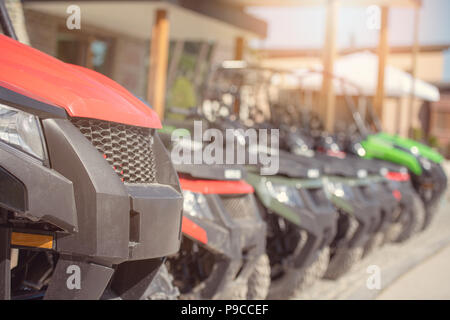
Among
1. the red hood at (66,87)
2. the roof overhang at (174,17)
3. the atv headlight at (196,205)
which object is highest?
the roof overhang at (174,17)

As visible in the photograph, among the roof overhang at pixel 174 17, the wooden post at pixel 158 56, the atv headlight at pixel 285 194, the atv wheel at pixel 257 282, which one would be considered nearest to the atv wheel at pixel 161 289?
the atv wheel at pixel 257 282

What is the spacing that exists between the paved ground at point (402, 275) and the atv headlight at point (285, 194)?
0.78m

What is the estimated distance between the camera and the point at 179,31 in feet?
46.7

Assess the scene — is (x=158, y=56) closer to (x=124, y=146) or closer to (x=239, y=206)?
(x=239, y=206)

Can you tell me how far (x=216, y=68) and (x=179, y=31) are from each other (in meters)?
7.57

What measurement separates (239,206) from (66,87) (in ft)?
5.31

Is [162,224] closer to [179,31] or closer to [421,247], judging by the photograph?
[421,247]

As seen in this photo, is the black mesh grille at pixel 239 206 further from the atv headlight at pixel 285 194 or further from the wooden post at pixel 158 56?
the wooden post at pixel 158 56

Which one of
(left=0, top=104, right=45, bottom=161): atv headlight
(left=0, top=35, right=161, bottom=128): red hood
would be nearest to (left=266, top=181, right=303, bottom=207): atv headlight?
(left=0, top=35, right=161, bottom=128): red hood

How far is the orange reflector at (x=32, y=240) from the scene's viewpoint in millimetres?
2371

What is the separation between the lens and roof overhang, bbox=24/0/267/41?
11.2m

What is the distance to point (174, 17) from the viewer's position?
40.7 ft

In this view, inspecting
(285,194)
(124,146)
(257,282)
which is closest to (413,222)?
(285,194)

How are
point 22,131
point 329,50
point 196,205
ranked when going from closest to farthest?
point 22,131 → point 196,205 → point 329,50
